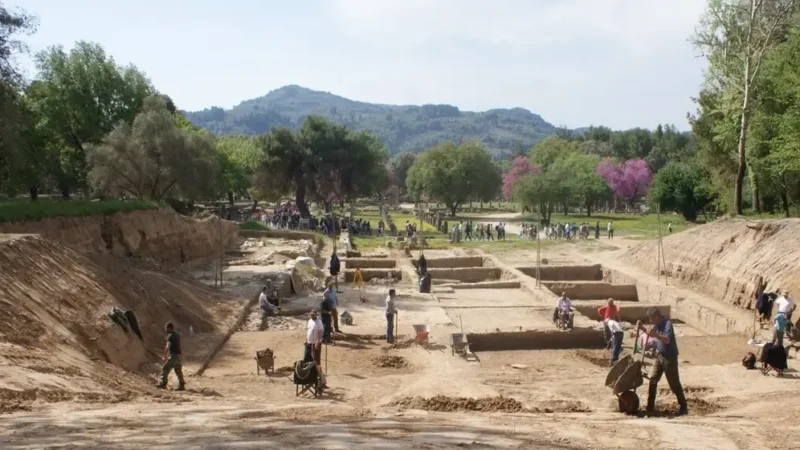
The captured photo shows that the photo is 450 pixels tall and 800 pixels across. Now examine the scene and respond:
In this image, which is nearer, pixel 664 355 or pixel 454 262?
pixel 664 355

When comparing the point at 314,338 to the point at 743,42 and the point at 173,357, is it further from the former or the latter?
the point at 743,42

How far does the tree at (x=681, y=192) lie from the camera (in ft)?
172

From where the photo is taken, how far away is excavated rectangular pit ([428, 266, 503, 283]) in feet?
92.6

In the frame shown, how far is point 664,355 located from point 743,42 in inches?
1045

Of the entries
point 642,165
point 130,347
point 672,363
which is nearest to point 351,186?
point 642,165

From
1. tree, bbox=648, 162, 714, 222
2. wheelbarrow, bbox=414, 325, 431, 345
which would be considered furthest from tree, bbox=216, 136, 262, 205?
wheelbarrow, bbox=414, 325, 431, 345

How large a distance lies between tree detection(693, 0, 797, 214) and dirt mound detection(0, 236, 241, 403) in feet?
81.9

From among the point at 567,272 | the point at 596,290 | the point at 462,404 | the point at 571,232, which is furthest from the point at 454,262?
the point at 462,404

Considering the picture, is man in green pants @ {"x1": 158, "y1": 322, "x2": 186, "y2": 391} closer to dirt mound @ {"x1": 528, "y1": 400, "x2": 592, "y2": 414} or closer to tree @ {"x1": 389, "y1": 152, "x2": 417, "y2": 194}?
dirt mound @ {"x1": 528, "y1": 400, "x2": 592, "y2": 414}

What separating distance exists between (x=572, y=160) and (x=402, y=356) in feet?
204

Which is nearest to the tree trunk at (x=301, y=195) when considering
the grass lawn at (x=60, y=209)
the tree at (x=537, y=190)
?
the tree at (x=537, y=190)

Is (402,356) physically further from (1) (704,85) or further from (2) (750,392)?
(1) (704,85)

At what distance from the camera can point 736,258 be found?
898 inches

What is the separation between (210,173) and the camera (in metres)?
36.4
